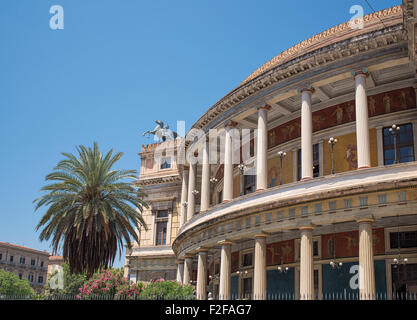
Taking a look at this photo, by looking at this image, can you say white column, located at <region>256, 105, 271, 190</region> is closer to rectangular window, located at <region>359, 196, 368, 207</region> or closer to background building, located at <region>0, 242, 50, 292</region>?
rectangular window, located at <region>359, 196, 368, 207</region>

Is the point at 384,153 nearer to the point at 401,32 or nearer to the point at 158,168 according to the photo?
the point at 401,32

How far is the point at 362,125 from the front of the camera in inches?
814

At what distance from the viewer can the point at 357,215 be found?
19.4 meters

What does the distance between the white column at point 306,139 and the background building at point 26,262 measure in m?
91.1

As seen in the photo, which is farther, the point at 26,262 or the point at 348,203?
the point at 26,262

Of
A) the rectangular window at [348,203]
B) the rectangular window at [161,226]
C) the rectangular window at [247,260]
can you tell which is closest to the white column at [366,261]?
the rectangular window at [348,203]

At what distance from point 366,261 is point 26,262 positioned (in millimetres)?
99624

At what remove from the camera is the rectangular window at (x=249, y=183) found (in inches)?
1174

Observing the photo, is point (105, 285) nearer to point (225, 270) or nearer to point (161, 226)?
point (225, 270)

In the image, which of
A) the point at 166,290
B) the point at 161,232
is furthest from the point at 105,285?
the point at 161,232

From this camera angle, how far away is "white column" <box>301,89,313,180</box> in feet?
72.0

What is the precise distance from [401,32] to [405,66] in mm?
2687

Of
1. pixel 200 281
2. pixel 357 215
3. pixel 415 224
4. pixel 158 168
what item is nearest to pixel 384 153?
pixel 415 224

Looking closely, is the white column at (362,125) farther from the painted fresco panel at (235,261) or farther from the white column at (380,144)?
the painted fresco panel at (235,261)
